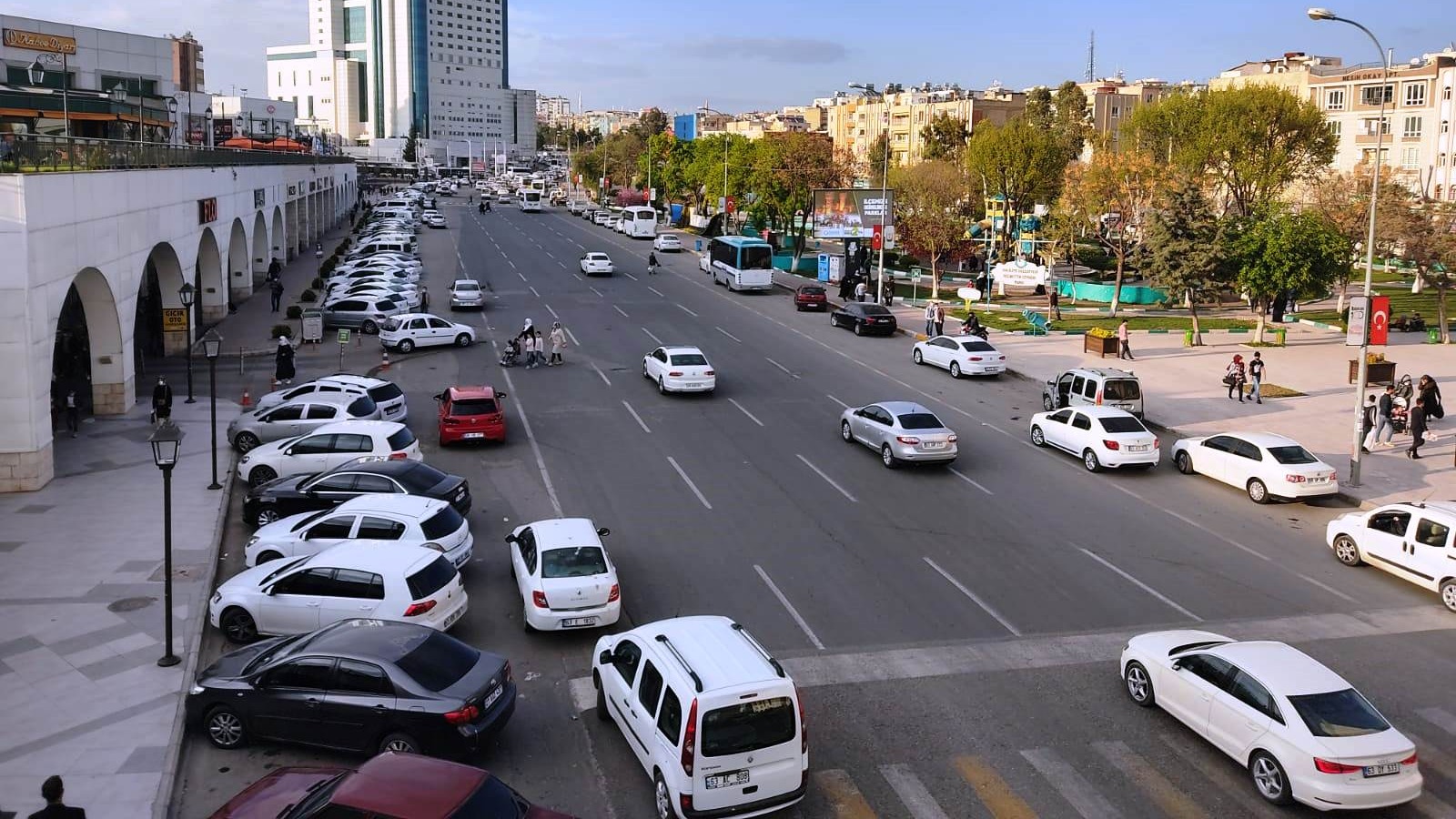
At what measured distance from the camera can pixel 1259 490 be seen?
77.5 feet

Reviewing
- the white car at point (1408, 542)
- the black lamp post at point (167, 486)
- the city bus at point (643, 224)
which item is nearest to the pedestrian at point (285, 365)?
the black lamp post at point (167, 486)

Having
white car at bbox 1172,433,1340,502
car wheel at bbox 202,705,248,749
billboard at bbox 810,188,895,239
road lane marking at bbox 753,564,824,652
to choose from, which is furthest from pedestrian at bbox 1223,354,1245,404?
car wheel at bbox 202,705,248,749

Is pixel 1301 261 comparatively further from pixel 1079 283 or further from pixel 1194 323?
pixel 1079 283

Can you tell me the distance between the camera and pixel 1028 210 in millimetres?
79312

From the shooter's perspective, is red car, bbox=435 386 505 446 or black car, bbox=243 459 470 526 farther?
red car, bbox=435 386 505 446

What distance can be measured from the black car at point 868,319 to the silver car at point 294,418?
912 inches

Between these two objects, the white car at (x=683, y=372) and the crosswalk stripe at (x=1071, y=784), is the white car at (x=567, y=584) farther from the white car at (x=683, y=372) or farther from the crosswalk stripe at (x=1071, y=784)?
the white car at (x=683, y=372)

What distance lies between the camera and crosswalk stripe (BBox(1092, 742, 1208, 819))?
11570 millimetres

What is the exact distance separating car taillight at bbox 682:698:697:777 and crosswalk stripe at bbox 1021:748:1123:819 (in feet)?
12.9

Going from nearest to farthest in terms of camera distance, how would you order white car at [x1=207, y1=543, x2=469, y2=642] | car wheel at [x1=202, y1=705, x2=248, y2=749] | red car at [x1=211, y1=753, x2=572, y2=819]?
red car at [x1=211, y1=753, x2=572, y2=819] → car wheel at [x1=202, y1=705, x2=248, y2=749] → white car at [x1=207, y1=543, x2=469, y2=642]

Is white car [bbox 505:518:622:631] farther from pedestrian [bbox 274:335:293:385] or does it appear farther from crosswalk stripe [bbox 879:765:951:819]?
pedestrian [bbox 274:335:293:385]

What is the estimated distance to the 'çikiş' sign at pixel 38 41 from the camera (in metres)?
58.1

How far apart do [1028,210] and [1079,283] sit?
20.3m

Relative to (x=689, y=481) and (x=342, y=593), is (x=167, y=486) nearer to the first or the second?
(x=342, y=593)
